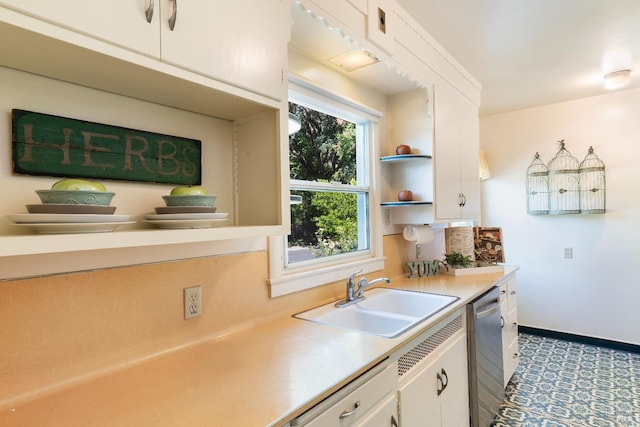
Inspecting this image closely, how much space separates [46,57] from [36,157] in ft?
0.88

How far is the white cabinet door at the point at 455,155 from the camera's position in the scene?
2396 mm

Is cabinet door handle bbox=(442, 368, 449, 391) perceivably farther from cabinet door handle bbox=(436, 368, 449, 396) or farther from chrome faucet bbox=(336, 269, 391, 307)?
chrome faucet bbox=(336, 269, 391, 307)

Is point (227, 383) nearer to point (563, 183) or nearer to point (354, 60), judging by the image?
point (354, 60)

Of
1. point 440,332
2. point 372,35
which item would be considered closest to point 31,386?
point 440,332

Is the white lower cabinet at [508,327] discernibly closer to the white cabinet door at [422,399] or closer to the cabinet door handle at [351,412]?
the white cabinet door at [422,399]

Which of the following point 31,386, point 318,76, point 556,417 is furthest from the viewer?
point 556,417

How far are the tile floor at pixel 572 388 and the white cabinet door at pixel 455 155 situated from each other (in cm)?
138

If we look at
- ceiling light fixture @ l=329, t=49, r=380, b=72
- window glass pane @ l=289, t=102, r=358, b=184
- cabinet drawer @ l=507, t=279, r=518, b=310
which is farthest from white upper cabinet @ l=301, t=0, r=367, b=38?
cabinet drawer @ l=507, t=279, r=518, b=310

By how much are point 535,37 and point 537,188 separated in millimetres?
1945

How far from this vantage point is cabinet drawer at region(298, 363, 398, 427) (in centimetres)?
95

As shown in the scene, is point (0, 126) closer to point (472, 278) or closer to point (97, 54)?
point (97, 54)

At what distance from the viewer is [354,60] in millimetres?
1903

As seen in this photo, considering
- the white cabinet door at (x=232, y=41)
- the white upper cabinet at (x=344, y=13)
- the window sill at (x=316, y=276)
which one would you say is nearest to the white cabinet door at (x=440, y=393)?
the window sill at (x=316, y=276)

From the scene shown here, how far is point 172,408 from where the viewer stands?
872mm
